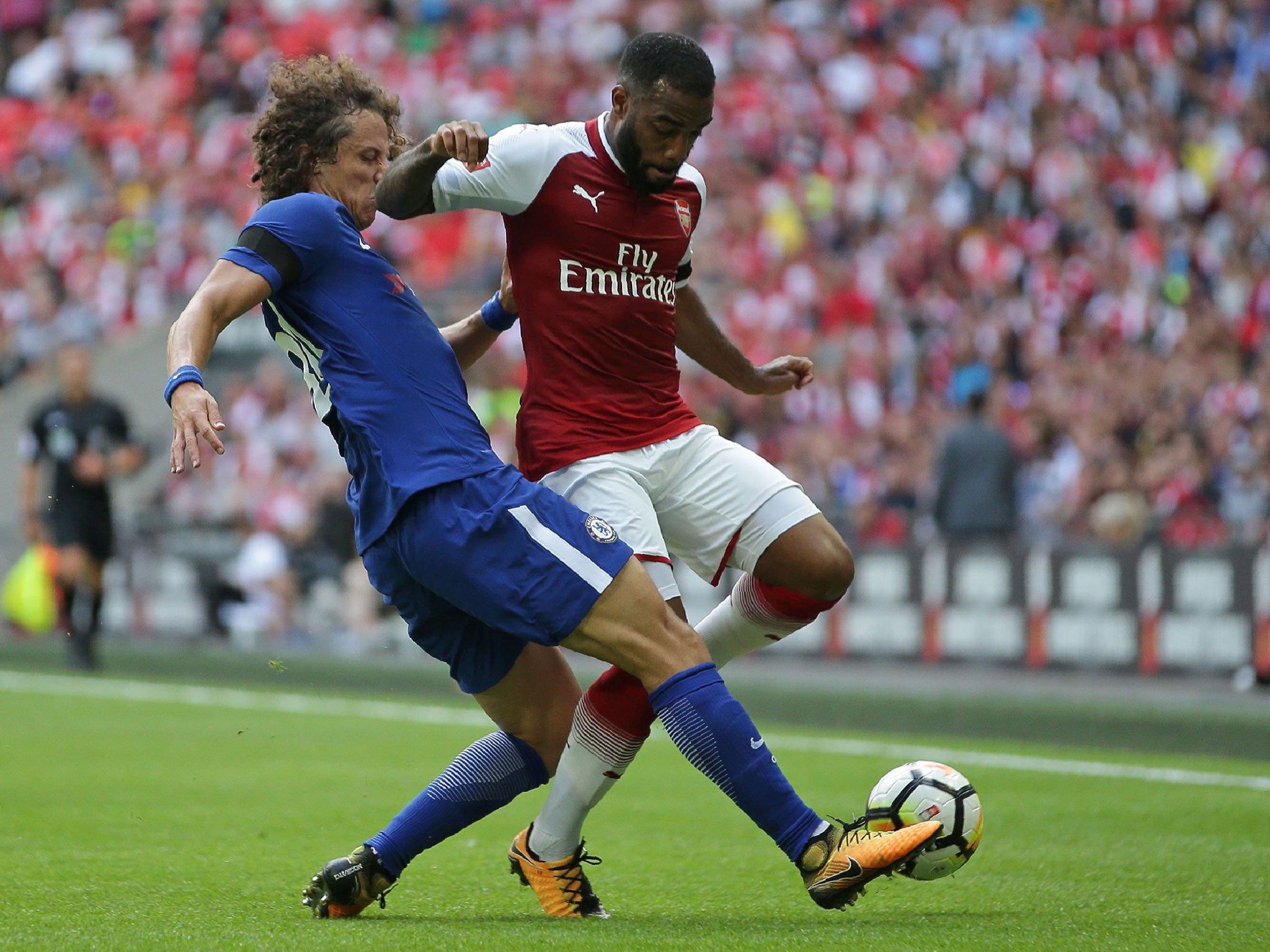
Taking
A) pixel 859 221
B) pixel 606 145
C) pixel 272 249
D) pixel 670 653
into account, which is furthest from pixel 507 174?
pixel 859 221

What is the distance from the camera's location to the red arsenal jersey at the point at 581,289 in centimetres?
477

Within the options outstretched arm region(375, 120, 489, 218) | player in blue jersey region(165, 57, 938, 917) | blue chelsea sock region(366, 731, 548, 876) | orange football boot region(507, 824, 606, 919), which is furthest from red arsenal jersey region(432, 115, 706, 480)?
orange football boot region(507, 824, 606, 919)

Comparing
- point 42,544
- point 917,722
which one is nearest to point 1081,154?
point 917,722

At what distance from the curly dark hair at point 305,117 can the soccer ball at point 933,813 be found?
2.12 metres

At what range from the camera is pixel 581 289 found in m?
4.80

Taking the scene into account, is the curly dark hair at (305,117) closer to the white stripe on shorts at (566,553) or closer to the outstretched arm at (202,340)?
the outstretched arm at (202,340)

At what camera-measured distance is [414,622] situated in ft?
14.7

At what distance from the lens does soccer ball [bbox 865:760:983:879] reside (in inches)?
166

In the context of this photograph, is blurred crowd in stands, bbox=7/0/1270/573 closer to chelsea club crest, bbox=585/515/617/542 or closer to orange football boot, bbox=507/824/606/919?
orange football boot, bbox=507/824/606/919

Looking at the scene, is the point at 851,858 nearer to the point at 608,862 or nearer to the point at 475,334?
the point at 608,862

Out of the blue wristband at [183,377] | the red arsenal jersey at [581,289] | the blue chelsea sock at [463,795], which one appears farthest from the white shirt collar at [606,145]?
the blue chelsea sock at [463,795]

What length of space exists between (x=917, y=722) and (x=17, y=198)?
53.1 feet

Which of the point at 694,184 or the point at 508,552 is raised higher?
the point at 694,184

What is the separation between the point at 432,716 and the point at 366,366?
274 inches
